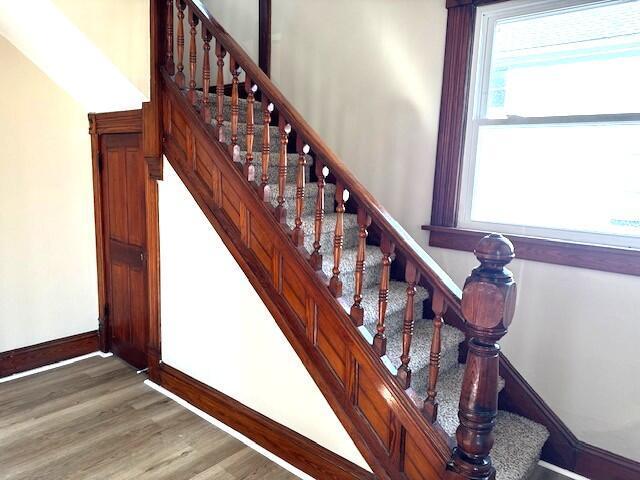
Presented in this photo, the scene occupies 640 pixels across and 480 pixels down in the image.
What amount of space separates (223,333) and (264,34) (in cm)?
236

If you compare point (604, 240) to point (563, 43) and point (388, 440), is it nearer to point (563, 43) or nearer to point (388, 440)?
point (563, 43)

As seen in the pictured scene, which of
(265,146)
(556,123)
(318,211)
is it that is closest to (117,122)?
(265,146)

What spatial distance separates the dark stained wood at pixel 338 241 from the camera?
6.44ft

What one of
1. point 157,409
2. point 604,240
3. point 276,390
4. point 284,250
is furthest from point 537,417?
point 157,409

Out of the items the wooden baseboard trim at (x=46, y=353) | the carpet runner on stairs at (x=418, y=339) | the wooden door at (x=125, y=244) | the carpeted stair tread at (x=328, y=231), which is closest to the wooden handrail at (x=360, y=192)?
the carpet runner on stairs at (x=418, y=339)

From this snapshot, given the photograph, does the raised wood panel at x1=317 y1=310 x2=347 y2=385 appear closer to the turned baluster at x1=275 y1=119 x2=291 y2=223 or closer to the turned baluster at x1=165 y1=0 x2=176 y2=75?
the turned baluster at x1=275 y1=119 x2=291 y2=223

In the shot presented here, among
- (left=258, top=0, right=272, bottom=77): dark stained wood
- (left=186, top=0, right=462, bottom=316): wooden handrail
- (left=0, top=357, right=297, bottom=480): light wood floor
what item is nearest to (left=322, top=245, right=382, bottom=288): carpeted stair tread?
(left=186, top=0, right=462, bottom=316): wooden handrail

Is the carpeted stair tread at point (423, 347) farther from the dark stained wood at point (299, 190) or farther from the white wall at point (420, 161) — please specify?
the dark stained wood at point (299, 190)

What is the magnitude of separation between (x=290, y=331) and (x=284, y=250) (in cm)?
39

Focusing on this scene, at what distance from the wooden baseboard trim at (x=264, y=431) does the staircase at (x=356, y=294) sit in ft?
0.69

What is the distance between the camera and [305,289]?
2166mm

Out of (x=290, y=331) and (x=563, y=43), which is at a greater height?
(x=563, y=43)

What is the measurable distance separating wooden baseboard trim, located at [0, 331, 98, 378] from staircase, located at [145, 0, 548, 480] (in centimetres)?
179

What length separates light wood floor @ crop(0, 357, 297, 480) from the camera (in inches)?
89.4
